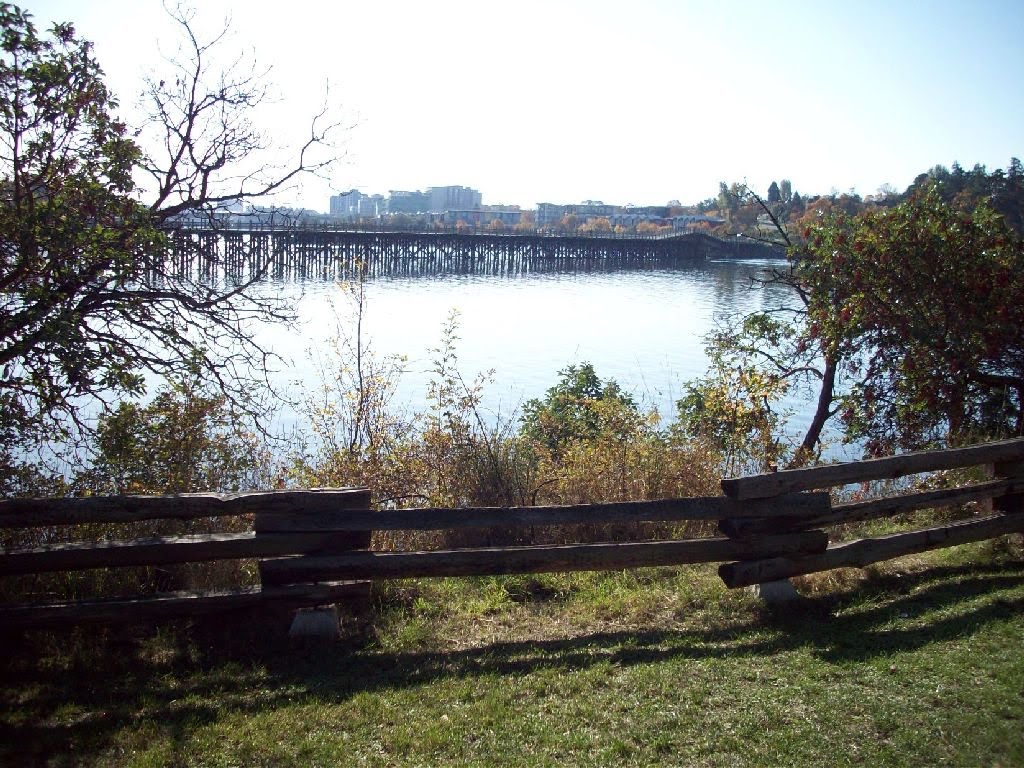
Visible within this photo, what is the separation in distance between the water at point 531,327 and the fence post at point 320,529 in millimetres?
4345

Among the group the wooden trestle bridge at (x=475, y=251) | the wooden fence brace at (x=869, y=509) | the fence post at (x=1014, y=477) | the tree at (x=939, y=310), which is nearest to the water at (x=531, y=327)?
the wooden trestle bridge at (x=475, y=251)

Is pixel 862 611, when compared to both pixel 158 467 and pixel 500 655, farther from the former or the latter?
pixel 158 467

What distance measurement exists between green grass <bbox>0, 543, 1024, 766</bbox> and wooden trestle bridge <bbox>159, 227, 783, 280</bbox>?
50045 millimetres

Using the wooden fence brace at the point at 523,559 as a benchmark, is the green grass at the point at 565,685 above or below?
below

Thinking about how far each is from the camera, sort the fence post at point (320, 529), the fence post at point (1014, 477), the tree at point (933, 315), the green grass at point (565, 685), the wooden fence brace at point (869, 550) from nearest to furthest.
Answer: the green grass at point (565, 685)
the fence post at point (320, 529)
the wooden fence brace at point (869, 550)
the fence post at point (1014, 477)
the tree at point (933, 315)

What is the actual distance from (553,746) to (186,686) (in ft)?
7.78

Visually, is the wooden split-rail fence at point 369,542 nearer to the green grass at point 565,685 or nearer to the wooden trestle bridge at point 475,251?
the green grass at point 565,685

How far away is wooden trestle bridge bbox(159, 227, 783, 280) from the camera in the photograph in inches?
2697

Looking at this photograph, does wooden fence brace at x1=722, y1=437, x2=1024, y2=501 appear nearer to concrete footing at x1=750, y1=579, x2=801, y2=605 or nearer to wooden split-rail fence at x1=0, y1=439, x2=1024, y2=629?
wooden split-rail fence at x1=0, y1=439, x2=1024, y2=629

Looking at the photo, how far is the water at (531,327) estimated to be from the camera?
26.3 meters

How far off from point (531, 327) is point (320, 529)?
128 ft

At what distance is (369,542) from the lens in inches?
257

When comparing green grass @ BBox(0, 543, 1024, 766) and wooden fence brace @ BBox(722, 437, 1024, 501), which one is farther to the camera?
wooden fence brace @ BBox(722, 437, 1024, 501)

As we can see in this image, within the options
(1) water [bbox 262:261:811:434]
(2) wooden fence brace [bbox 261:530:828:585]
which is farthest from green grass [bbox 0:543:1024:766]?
(1) water [bbox 262:261:811:434]
